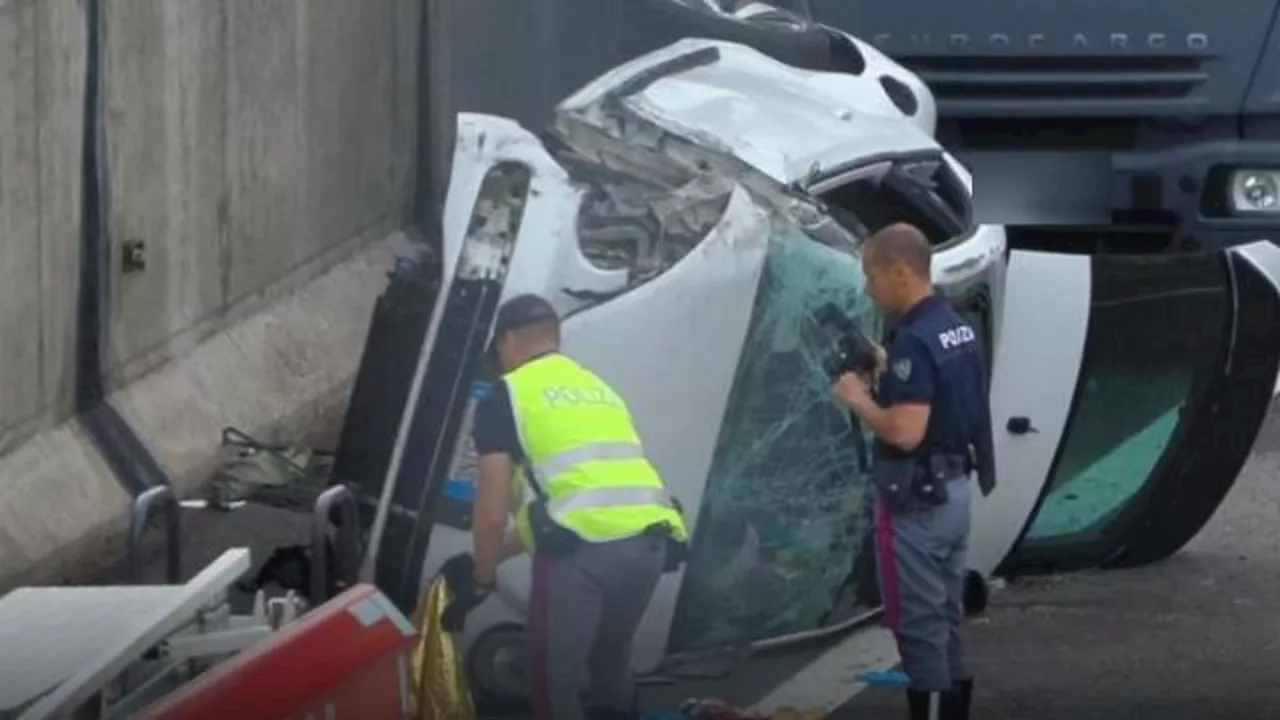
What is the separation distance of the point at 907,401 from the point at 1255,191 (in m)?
5.41

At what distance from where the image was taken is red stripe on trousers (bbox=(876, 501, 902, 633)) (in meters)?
7.95

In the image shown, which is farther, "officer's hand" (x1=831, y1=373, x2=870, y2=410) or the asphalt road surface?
the asphalt road surface

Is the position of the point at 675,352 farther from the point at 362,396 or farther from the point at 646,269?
the point at 362,396

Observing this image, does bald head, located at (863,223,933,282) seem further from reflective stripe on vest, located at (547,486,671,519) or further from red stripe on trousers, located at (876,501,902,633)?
reflective stripe on vest, located at (547,486,671,519)

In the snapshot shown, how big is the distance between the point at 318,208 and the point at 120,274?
2153 millimetres

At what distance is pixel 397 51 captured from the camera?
13250 millimetres

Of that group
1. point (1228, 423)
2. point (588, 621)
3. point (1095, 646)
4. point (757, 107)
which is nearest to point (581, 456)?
point (588, 621)

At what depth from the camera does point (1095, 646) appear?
9.35 m

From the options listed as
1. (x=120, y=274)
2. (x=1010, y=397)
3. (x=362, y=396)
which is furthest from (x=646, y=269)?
(x=120, y=274)

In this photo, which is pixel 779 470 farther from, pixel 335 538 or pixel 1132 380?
pixel 1132 380

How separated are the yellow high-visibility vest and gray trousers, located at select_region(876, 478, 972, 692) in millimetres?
641

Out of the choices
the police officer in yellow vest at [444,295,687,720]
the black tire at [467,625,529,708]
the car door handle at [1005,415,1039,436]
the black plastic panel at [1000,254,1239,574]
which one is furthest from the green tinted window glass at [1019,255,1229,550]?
the police officer in yellow vest at [444,295,687,720]

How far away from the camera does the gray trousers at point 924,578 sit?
25.9 feet

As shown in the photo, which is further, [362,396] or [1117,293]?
[1117,293]
